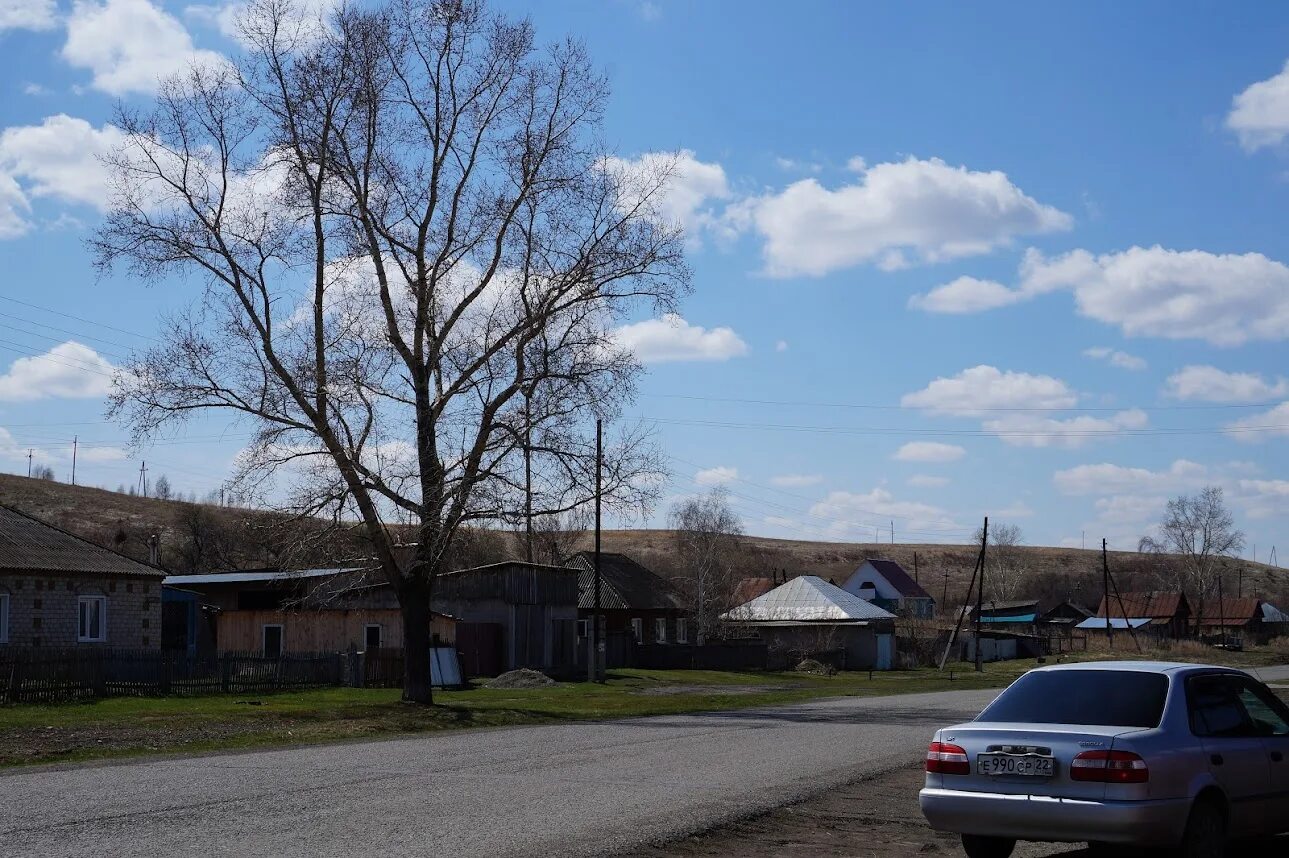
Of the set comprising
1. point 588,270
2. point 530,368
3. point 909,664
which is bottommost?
point 909,664

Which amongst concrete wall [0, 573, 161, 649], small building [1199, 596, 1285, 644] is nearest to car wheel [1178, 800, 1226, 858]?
concrete wall [0, 573, 161, 649]

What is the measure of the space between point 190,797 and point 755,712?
19326 mm

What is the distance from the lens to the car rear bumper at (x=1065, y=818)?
8.84m

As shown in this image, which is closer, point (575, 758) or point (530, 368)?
point (575, 758)

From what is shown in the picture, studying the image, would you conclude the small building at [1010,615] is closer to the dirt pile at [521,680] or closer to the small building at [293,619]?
the small building at [293,619]

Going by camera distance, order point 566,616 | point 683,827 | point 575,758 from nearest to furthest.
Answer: point 683,827 → point 575,758 → point 566,616

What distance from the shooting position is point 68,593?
41469 mm

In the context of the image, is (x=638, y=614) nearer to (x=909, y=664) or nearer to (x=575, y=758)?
(x=909, y=664)

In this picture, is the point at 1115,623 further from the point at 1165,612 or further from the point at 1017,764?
the point at 1017,764

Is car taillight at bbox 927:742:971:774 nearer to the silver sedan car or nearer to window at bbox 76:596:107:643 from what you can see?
the silver sedan car

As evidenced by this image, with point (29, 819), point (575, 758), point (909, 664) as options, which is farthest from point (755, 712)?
point (909, 664)

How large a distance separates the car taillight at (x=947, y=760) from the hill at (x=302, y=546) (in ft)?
73.5

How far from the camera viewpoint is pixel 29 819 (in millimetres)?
12062

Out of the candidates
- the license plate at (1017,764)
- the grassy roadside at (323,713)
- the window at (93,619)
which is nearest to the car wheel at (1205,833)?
the license plate at (1017,764)
